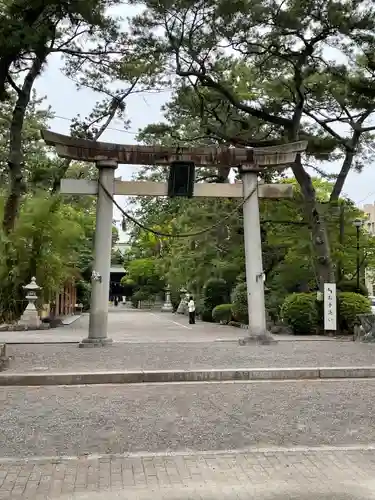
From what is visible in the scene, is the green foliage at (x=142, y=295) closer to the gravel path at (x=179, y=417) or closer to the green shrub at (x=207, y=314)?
the green shrub at (x=207, y=314)

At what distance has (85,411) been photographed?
7000 mm

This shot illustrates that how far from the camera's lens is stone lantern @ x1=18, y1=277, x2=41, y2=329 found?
22719 mm

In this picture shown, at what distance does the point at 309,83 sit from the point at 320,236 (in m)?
5.69

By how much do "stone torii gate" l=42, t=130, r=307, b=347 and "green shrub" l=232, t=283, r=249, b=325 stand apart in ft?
35.7

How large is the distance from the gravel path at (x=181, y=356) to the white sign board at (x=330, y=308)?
423cm

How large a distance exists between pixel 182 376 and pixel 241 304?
16793mm

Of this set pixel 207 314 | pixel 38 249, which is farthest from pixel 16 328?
pixel 207 314

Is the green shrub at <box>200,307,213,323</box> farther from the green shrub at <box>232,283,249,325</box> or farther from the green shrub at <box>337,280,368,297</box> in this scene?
the green shrub at <box>337,280,368,297</box>

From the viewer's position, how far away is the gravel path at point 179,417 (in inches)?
229

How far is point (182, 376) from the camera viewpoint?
9289 mm

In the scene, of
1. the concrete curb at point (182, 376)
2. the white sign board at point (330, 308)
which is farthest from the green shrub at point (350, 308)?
the concrete curb at point (182, 376)

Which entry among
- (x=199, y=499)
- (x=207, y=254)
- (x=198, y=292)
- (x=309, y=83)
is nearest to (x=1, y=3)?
(x=309, y=83)

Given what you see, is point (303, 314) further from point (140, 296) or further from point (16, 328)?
point (140, 296)

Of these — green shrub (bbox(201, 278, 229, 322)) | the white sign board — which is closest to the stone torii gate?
the white sign board
